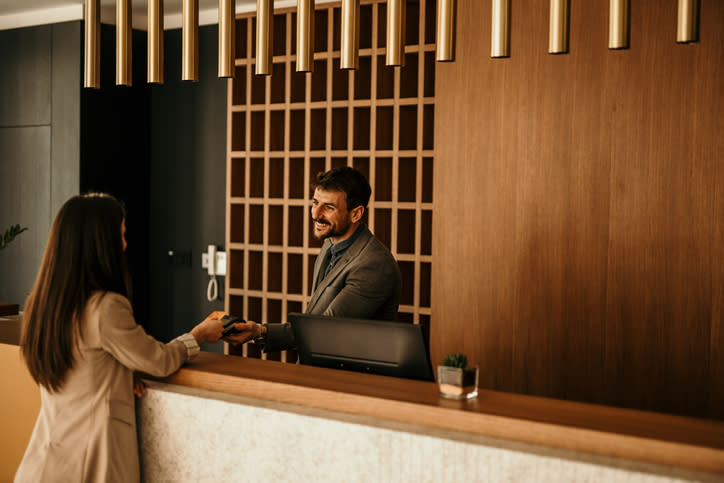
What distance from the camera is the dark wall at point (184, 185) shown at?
5.50 metres

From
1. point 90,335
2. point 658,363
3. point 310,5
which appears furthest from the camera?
point 658,363

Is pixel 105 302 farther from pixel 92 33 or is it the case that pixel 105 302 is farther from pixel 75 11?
pixel 75 11

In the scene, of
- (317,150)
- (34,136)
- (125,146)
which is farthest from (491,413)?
(34,136)

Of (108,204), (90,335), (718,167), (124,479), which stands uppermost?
(718,167)

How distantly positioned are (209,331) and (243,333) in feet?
0.86

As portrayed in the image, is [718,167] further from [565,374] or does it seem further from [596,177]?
[565,374]

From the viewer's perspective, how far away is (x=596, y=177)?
293 cm

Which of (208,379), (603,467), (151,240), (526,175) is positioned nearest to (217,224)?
(151,240)

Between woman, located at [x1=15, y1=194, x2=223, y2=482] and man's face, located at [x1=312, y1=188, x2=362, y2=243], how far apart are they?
44.3 inches

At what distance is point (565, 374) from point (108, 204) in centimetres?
200

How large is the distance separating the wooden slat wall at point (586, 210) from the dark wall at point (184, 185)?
266 cm

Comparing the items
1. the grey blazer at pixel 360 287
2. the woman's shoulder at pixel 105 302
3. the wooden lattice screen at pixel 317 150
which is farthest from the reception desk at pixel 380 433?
the wooden lattice screen at pixel 317 150

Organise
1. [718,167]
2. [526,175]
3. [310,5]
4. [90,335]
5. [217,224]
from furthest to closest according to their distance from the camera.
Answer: [217,224] < [526,175] < [718,167] < [310,5] < [90,335]

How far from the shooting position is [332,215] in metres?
2.99
